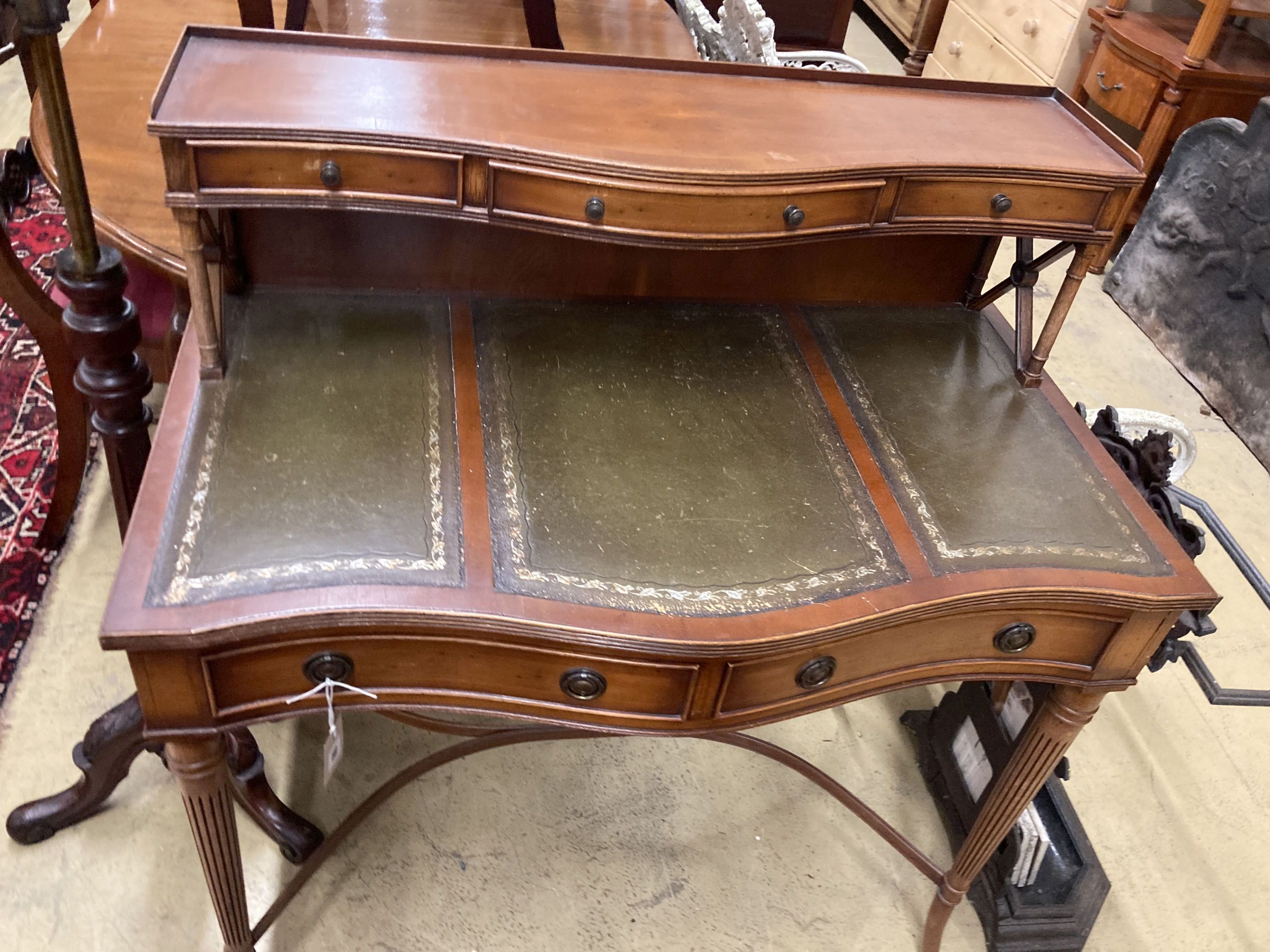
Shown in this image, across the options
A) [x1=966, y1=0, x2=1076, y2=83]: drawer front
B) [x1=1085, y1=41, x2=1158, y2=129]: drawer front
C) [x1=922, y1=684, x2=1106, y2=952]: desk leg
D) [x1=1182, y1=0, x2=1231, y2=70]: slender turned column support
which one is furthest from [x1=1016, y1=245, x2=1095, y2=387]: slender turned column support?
[x1=966, y1=0, x2=1076, y2=83]: drawer front

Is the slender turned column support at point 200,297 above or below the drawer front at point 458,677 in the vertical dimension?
above

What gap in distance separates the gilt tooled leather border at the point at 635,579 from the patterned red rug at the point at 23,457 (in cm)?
114

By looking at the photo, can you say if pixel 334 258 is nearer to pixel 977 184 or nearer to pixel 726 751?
pixel 977 184

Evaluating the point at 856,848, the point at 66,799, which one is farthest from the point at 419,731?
the point at 856,848

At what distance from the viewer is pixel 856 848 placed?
1.93m

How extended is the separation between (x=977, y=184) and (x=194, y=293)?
101 cm

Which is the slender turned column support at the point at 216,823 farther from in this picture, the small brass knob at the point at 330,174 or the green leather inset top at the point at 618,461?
the small brass knob at the point at 330,174

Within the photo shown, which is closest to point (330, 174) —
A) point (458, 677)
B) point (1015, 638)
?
point (458, 677)

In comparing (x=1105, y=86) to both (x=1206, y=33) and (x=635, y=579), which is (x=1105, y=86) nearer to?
(x=1206, y=33)

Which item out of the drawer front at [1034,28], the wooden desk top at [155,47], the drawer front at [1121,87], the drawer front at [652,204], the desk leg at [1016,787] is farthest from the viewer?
the drawer front at [1034,28]

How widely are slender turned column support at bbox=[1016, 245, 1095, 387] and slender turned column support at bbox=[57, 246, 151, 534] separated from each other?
130 cm

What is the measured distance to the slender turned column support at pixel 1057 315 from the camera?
1.47 metres

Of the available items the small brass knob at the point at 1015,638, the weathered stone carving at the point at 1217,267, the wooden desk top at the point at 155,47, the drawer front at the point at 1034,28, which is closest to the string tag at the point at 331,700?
the small brass knob at the point at 1015,638

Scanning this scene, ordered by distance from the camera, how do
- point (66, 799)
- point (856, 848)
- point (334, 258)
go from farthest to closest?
point (856, 848)
point (66, 799)
point (334, 258)
